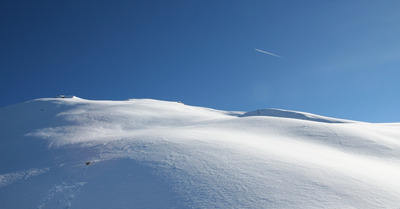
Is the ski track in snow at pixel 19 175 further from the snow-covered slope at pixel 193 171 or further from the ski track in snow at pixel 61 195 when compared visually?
the ski track in snow at pixel 61 195

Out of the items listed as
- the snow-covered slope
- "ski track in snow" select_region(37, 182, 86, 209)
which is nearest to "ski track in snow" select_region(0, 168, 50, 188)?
the snow-covered slope

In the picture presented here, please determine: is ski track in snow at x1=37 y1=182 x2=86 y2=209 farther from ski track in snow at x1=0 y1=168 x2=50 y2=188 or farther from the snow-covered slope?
ski track in snow at x1=0 y1=168 x2=50 y2=188

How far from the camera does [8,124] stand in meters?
7.72

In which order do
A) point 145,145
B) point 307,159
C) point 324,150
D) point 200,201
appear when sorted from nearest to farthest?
point 200,201 → point 307,159 → point 145,145 → point 324,150

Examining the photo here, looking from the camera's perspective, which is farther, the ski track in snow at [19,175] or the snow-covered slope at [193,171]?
the ski track in snow at [19,175]

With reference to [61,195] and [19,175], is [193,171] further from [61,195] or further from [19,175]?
[19,175]

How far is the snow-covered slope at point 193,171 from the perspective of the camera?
2.85 meters

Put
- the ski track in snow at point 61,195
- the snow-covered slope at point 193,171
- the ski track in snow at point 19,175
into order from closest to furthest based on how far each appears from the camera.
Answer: the snow-covered slope at point 193,171 < the ski track in snow at point 61,195 < the ski track in snow at point 19,175

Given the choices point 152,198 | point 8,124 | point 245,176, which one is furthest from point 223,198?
point 8,124

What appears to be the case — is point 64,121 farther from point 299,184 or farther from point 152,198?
point 299,184

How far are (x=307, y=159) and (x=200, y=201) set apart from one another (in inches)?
90.4

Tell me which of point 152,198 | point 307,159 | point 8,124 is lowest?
point 152,198

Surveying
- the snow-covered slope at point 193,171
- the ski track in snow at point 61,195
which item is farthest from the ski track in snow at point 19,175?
the ski track in snow at point 61,195

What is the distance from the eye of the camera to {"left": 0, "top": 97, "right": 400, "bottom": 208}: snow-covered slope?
285 centimetres
